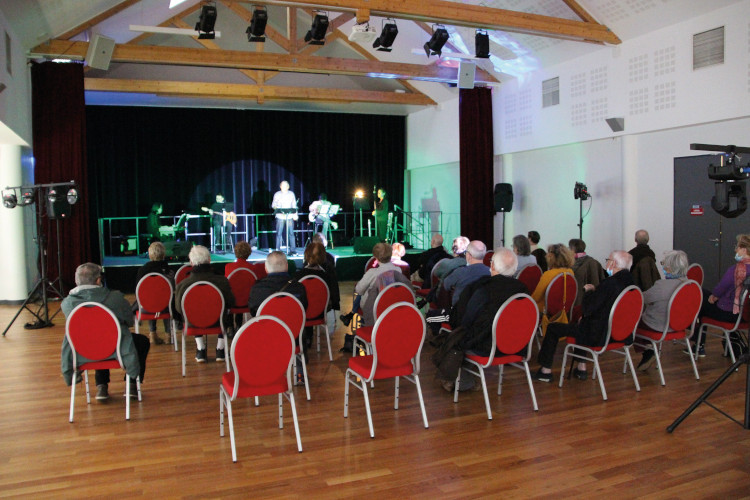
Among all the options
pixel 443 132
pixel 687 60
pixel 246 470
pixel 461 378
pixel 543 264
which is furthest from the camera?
pixel 443 132

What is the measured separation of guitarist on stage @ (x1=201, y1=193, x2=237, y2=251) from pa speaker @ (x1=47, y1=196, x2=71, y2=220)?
5.88 meters

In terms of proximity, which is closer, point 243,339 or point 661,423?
point 243,339

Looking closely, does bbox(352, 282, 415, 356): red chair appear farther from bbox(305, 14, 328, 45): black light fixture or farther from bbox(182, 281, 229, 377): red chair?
bbox(305, 14, 328, 45): black light fixture

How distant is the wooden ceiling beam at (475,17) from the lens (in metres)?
7.55

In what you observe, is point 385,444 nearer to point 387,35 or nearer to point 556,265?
point 556,265

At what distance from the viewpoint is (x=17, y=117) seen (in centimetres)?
881

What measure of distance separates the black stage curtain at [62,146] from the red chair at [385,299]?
23.3ft

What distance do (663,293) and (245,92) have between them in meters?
10.2

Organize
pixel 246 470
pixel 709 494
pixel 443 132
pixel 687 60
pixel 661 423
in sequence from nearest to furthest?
pixel 709 494 < pixel 246 470 < pixel 661 423 < pixel 687 60 < pixel 443 132

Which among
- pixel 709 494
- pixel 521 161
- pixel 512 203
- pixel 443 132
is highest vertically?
pixel 443 132

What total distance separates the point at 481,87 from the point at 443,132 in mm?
2056

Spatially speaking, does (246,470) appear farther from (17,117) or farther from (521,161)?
(521,161)

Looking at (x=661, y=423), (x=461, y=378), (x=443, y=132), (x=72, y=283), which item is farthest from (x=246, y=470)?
(x=443, y=132)

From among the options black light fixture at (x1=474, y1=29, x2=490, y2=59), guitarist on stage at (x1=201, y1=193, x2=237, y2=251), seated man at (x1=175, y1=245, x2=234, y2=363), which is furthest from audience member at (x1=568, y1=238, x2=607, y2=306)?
guitarist on stage at (x1=201, y1=193, x2=237, y2=251)
